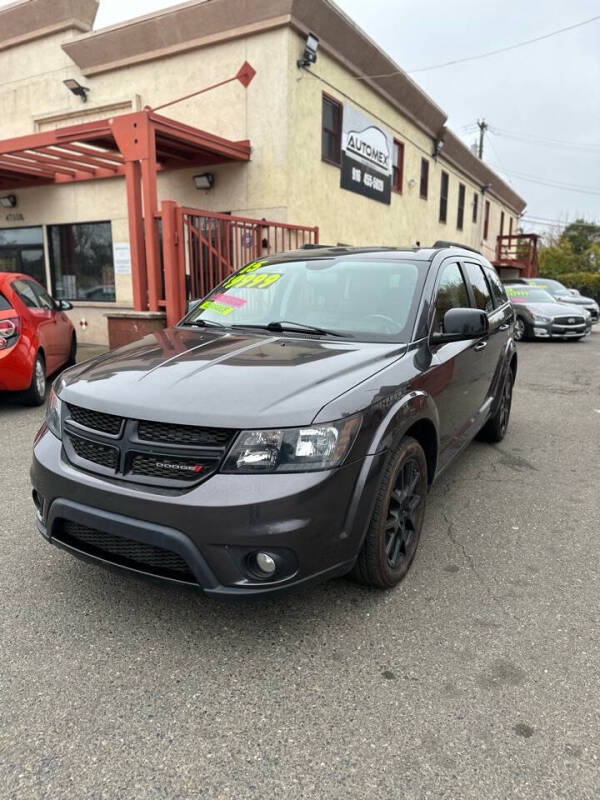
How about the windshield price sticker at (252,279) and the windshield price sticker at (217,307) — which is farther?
the windshield price sticker at (252,279)

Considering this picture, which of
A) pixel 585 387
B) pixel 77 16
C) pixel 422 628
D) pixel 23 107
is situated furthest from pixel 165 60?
pixel 422 628

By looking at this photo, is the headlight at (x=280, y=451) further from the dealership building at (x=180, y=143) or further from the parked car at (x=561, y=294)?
the parked car at (x=561, y=294)

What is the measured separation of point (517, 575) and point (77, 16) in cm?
1407

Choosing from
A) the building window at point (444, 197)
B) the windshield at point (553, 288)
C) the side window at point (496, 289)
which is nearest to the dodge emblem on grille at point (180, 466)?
the side window at point (496, 289)

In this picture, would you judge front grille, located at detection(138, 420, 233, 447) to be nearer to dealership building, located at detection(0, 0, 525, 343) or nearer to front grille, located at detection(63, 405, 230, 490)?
front grille, located at detection(63, 405, 230, 490)

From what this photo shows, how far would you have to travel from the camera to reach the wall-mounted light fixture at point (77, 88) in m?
12.0

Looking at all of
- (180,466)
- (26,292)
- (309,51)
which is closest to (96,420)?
(180,466)

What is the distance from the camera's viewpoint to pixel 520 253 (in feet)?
95.6

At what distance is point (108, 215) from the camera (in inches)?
481

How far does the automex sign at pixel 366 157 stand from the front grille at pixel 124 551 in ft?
38.1

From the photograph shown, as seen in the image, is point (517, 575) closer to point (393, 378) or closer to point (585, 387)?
point (393, 378)

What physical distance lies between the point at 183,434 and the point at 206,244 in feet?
24.5

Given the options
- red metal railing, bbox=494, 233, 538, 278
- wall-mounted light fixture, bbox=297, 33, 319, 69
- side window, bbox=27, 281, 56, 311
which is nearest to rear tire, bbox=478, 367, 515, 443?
side window, bbox=27, 281, 56, 311

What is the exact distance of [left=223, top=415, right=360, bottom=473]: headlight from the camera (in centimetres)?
220
